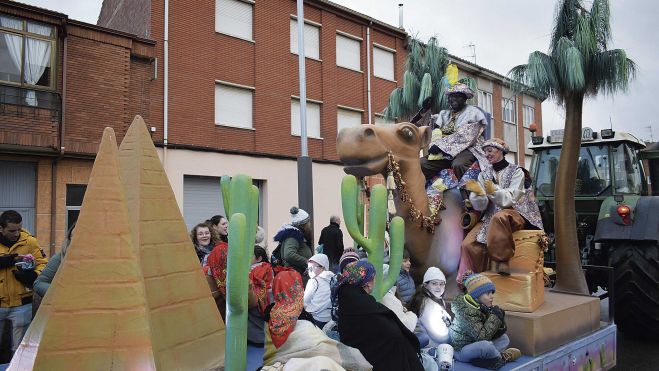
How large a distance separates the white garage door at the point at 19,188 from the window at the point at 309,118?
7458 millimetres

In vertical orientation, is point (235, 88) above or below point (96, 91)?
above

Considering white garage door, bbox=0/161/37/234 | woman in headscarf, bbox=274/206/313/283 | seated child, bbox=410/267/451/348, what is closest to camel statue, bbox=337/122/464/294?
seated child, bbox=410/267/451/348

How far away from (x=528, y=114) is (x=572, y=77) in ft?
73.8

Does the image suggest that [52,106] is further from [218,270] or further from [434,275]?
[434,275]

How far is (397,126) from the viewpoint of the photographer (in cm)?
368

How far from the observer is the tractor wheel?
18.2 feet

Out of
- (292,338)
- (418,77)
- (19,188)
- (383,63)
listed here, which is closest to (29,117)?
(19,188)

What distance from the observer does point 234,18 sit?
594 inches

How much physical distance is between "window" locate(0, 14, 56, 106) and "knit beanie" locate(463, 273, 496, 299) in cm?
1118

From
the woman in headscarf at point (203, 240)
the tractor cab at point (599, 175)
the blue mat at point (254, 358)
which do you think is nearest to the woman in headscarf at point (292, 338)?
the blue mat at point (254, 358)

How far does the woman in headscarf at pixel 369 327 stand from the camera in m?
2.62

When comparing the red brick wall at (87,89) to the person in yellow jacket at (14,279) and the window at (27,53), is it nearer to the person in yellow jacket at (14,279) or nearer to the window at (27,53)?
the window at (27,53)

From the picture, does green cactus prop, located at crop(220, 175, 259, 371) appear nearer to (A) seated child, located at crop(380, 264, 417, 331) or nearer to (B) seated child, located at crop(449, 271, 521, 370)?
(A) seated child, located at crop(380, 264, 417, 331)

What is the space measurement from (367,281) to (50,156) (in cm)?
1078
